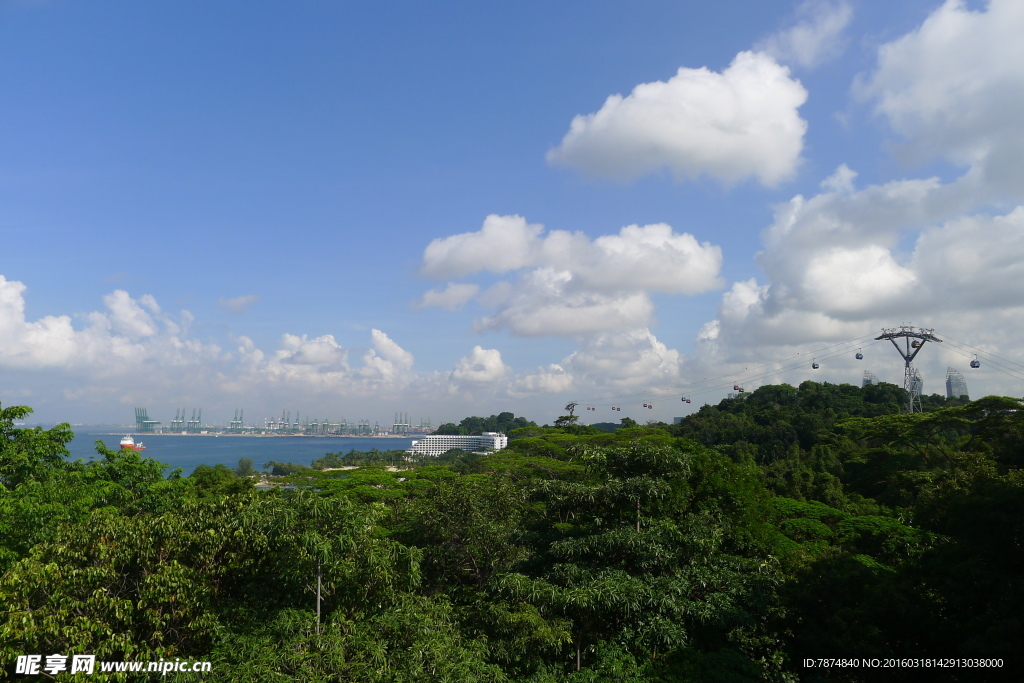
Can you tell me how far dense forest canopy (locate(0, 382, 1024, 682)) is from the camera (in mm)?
8531

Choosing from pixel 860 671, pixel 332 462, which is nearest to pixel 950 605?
pixel 860 671

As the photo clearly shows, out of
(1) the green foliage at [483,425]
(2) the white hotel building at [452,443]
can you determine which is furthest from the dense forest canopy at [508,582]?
(1) the green foliage at [483,425]

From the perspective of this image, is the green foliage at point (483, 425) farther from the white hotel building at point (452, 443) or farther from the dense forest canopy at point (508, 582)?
the dense forest canopy at point (508, 582)

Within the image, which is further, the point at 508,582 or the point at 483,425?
the point at 483,425

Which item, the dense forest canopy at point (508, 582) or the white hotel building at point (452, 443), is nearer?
the dense forest canopy at point (508, 582)

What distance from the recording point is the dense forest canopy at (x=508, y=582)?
8531 millimetres

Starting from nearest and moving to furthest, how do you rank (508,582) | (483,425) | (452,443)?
(508,582) < (452,443) < (483,425)

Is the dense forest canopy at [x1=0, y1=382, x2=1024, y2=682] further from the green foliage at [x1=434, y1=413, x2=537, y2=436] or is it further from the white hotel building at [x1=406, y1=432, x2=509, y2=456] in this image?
the green foliage at [x1=434, y1=413, x2=537, y2=436]

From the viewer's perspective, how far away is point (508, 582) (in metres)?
11.0

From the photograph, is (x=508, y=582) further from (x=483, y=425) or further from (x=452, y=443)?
(x=483, y=425)

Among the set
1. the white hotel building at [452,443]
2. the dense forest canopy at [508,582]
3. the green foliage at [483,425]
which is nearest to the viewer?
the dense forest canopy at [508,582]

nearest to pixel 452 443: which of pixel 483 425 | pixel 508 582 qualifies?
pixel 483 425

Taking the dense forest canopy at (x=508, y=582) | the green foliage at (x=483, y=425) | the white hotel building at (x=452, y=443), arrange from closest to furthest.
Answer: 1. the dense forest canopy at (x=508, y=582)
2. the white hotel building at (x=452, y=443)
3. the green foliage at (x=483, y=425)

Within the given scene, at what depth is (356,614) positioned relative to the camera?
33.2 ft
